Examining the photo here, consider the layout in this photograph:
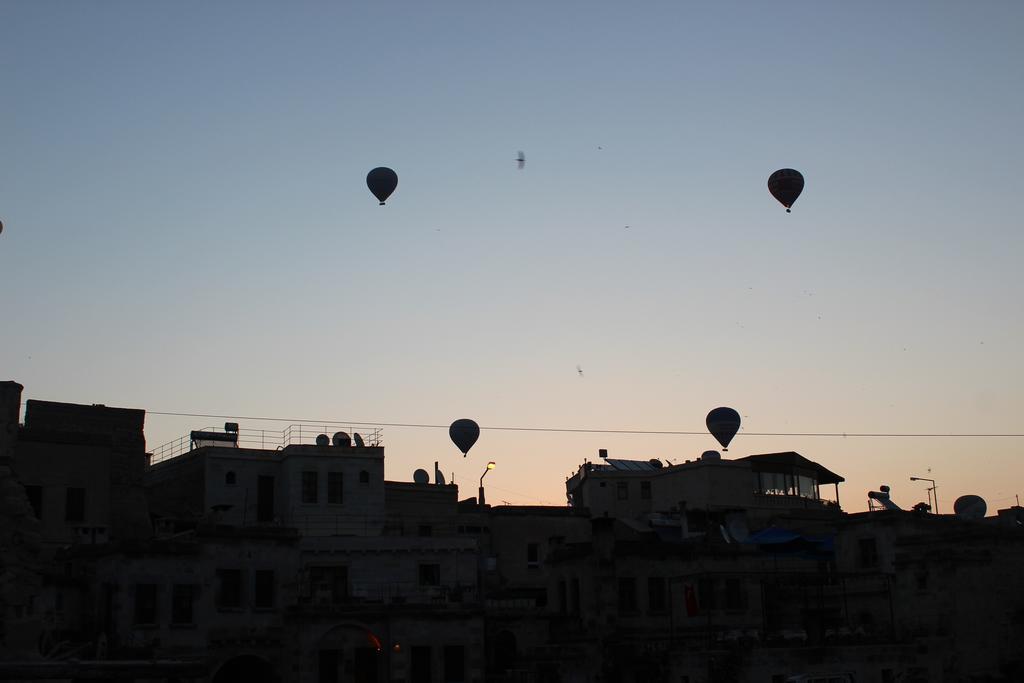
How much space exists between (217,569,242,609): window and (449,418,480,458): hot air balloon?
26.5 m

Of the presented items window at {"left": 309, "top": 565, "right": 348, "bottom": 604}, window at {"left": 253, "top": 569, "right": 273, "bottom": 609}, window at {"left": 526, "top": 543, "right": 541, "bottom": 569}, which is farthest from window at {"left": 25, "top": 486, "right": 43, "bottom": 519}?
window at {"left": 526, "top": 543, "right": 541, "bottom": 569}

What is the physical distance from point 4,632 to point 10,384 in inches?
588

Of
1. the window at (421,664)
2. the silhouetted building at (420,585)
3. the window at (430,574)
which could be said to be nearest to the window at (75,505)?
the silhouetted building at (420,585)

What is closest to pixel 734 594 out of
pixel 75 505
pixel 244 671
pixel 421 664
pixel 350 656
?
pixel 421 664

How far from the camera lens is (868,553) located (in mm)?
63031

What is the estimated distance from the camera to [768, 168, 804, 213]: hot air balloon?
73.6 metres

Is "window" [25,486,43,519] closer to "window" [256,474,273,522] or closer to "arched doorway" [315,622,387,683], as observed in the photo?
"window" [256,474,273,522]

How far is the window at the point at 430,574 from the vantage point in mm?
60438

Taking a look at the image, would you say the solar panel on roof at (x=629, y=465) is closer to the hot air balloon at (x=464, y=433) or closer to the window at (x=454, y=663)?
the hot air balloon at (x=464, y=433)

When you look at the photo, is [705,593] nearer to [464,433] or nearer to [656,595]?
[656,595]

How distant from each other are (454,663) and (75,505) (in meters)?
21.5

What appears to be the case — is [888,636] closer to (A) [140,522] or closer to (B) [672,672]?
(B) [672,672]

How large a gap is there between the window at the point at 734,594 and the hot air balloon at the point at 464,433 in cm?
2365

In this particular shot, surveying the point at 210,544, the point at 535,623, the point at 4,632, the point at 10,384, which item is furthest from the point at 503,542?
the point at 4,632
